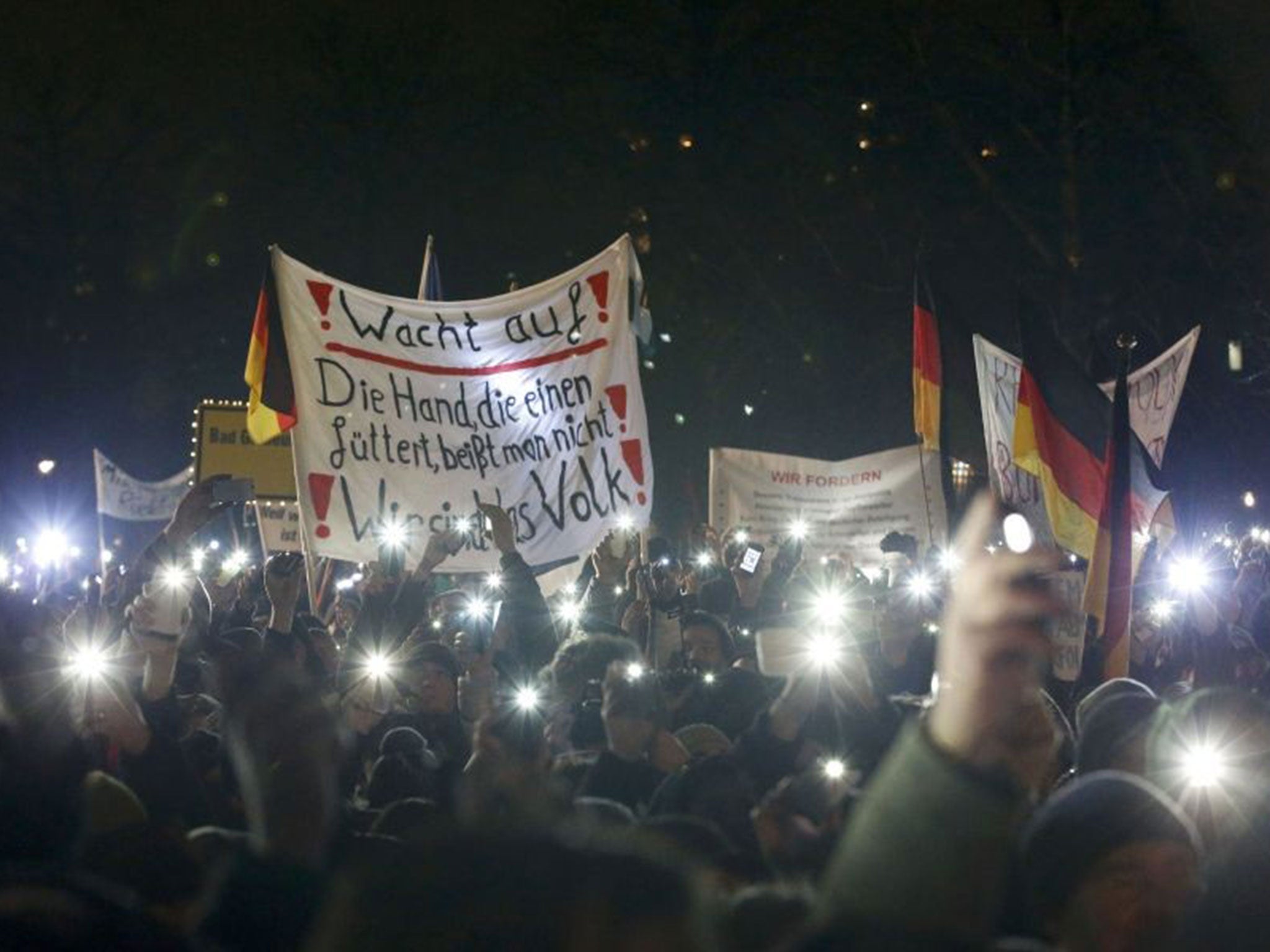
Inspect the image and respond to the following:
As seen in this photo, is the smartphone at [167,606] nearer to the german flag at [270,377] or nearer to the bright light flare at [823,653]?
the bright light flare at [823,653]

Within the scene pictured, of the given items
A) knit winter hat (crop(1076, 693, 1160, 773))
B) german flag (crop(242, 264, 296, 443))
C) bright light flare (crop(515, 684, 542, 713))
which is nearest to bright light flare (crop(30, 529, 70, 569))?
german flag (crop(242, 264, 296, 443))

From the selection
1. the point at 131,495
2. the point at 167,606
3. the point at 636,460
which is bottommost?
the point at 167,606

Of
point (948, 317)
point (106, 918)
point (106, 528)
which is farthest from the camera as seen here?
point (106, 528)

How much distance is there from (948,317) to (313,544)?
4160 mm

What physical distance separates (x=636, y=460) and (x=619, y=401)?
37 cm

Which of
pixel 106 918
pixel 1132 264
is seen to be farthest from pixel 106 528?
pixel 106 918

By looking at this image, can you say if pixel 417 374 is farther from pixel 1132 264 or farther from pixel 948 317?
pixel 1132 264

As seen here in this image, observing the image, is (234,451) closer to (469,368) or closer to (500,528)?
(469,368)

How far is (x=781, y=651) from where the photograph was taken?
238 inches

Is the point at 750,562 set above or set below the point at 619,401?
below

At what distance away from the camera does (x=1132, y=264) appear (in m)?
25.8

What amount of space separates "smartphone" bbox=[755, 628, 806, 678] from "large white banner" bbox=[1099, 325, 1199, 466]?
4.29m

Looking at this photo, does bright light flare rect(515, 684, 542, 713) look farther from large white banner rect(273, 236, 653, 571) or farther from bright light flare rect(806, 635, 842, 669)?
large white banner rect(273, 236, 653, 571)

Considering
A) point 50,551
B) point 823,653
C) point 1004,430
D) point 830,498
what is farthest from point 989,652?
point 50,551
